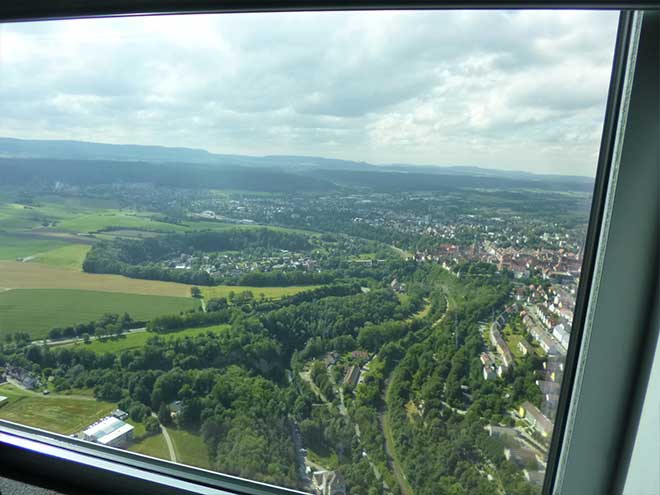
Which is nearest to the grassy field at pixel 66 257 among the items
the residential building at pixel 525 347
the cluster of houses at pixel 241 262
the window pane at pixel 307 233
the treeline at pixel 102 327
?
the window pane at pixel 307 233

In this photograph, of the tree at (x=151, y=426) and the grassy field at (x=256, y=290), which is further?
the tree at (x=151, y=426)

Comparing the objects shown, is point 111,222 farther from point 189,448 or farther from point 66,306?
point 189,448

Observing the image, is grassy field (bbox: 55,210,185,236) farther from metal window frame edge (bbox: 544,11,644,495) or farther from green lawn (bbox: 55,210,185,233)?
metal window frame edge (bbox: 544,11,644,495)

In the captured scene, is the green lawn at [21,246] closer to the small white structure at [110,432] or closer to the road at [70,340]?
the road at [70,340]

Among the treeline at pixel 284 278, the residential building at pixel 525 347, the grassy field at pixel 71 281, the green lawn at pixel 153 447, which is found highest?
the treeline at pixel 284 278

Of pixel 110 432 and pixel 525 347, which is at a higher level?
pixel 525 347

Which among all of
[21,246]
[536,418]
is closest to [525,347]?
[536,418]

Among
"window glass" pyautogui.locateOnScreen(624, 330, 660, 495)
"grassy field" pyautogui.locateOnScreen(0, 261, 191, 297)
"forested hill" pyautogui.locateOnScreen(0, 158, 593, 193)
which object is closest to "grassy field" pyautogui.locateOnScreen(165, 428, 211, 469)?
"grassy field" pyautogui.locateOnScreen(0, 261, 191, 297)
